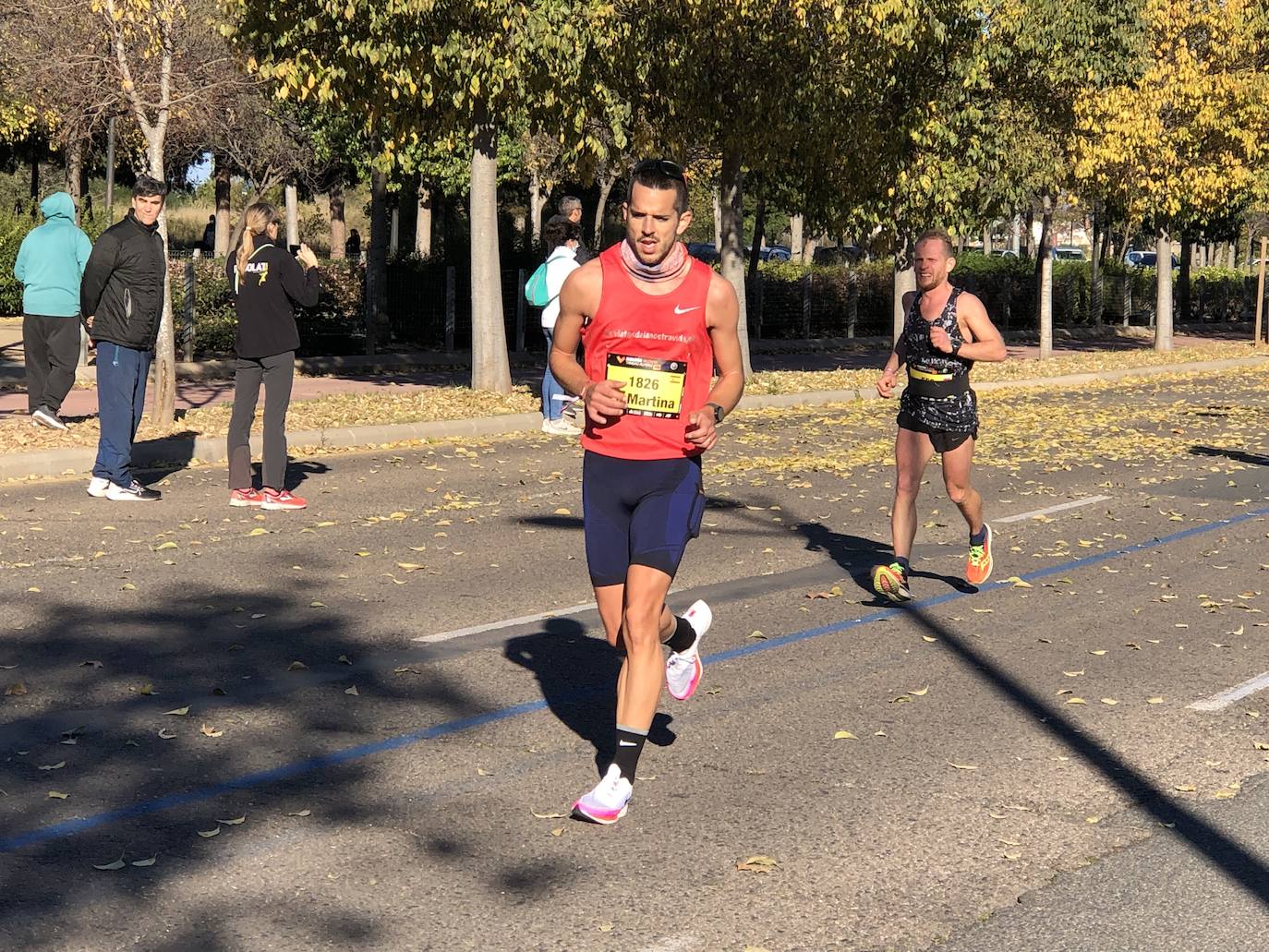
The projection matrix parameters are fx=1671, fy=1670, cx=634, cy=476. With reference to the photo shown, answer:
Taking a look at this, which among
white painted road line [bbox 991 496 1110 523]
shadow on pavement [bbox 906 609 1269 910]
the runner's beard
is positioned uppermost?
the runner's beard

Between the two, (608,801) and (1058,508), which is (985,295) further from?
(608,801)

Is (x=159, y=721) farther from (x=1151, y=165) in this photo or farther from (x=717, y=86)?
Result: (x=1151, y=165)

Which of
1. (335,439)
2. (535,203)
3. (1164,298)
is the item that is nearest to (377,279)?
(335,439)

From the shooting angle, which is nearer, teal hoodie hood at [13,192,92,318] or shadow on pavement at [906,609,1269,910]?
shadow on pavement at [906,609,1269,910]

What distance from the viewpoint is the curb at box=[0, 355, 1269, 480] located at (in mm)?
12875

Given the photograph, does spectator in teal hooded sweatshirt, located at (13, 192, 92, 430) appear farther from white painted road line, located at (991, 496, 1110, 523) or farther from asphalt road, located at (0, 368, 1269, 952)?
white painted road line, located at (991, 496, 1110, 523)

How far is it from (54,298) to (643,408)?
10.6 meters

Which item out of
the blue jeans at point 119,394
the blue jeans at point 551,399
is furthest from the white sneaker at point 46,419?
the blue jeans at point 551,399

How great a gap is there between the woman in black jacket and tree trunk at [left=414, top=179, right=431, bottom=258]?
3445cm

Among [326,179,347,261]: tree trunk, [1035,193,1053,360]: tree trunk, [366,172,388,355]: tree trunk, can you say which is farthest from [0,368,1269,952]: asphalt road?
[326,179,347,261]: tree trunk

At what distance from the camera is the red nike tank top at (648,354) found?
524cm

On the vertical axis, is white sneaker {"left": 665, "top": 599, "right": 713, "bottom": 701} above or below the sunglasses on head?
below

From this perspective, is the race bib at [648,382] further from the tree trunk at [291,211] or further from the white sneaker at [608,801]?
the tree trunk at [291,211]

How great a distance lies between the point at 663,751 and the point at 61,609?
358 centimetres
